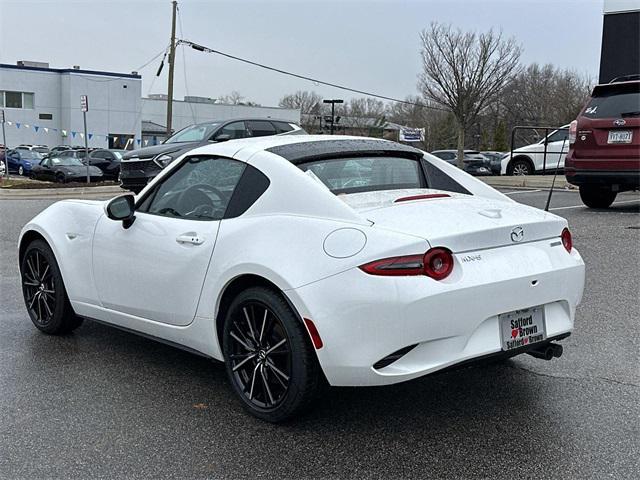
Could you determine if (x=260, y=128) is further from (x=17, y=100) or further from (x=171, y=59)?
(x=17, y=100)

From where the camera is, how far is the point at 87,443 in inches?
137

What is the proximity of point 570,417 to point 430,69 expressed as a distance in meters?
29.5

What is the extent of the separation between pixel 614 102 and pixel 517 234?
329 inches

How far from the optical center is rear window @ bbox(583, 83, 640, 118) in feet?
35.5

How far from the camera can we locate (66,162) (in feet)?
98.1

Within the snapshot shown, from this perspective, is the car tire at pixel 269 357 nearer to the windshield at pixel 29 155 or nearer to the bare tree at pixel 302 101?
the windshield at pixel 29 155

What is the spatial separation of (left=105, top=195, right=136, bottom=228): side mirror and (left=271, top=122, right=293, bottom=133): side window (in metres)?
10.8

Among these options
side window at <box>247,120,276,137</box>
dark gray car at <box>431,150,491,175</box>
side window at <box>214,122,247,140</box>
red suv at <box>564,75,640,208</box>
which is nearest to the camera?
red suv at <box>564,75,640,208</box>

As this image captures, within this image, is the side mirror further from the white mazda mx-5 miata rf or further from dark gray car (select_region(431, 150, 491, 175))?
dark gray car (select_region(431, 150, 491, 175))

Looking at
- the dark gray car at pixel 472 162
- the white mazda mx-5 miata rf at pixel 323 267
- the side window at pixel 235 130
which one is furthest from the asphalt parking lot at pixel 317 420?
the dark gray car at pixel 472 162

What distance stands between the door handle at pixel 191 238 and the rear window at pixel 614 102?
871 cm

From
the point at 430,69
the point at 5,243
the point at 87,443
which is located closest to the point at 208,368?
the point at 87,443

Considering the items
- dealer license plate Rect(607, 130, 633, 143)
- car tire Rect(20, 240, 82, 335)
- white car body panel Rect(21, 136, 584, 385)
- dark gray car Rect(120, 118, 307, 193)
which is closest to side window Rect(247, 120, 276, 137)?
dark gray car Rect(120, 118, 307, 193)

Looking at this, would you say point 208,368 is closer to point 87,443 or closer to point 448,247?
point 87,443
